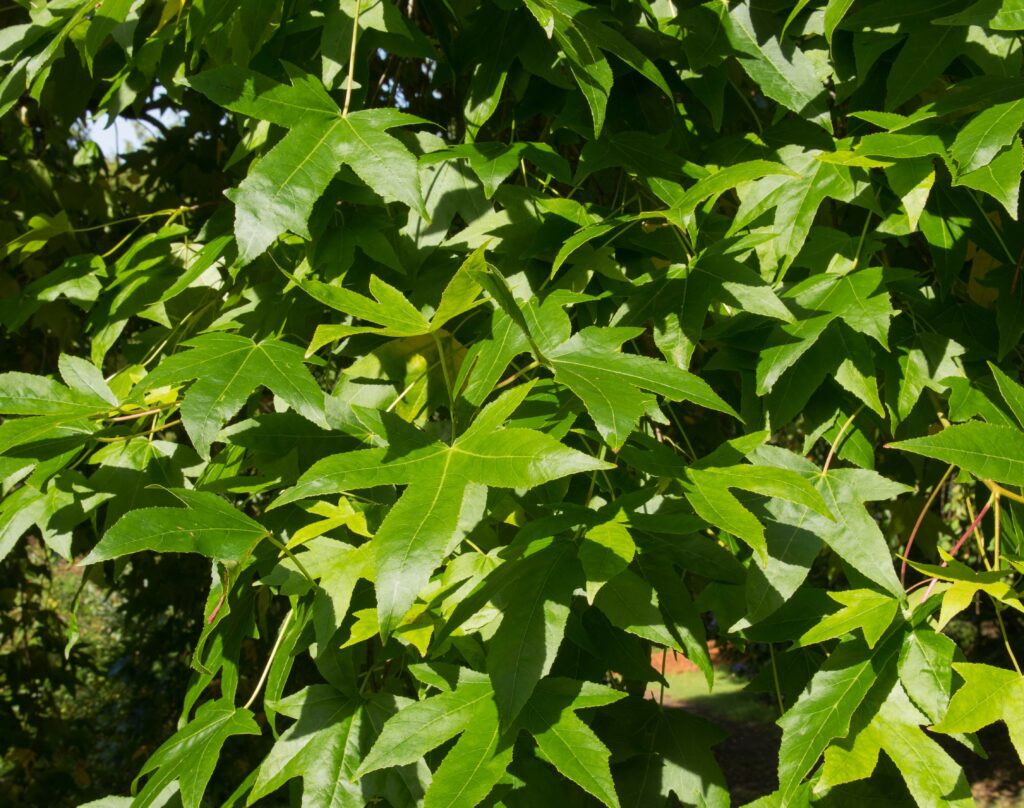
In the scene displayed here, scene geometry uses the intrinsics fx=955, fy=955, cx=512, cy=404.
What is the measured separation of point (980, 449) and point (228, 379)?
2.80 ft

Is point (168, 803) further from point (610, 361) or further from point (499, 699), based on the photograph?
point (610, 361)

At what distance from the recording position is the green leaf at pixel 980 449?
0.98 metres

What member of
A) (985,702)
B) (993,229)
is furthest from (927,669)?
(993,229)

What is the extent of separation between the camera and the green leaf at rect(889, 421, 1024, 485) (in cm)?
98

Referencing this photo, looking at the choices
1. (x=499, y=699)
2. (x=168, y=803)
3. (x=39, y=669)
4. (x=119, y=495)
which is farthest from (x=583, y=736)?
(x=39, y=669)

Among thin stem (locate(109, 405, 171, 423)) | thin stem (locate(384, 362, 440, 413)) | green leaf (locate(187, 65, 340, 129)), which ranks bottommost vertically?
thin stem (locate(109, 405, 171, 423))

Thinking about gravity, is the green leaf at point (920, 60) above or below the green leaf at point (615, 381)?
above

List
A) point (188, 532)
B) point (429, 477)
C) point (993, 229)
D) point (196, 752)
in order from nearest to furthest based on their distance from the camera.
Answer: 1. point (429, 477)
2. point (188, 532)
3. point (196, 752)
4. point (993, 229)

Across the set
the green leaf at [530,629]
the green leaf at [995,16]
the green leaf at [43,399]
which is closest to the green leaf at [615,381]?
the green leaf at [530,629]

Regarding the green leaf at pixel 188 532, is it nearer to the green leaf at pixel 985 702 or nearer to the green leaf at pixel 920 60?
the green leaf at pixel 985 702

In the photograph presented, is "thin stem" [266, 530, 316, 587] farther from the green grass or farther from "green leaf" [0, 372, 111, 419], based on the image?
the green grass

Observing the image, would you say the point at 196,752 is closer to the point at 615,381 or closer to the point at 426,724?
the point at 426,724

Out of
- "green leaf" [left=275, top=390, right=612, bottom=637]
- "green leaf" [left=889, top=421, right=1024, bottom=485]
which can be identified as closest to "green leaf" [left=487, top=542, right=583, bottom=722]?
"green leaf" [left=275, top=390, right=612, bottom=637]

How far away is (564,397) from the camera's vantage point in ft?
3.72
